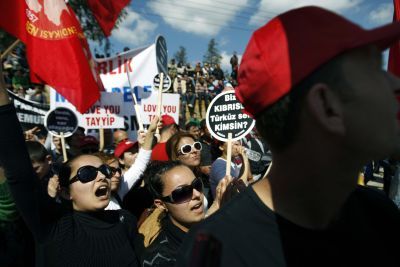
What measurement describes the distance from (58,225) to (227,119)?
1.66 metres

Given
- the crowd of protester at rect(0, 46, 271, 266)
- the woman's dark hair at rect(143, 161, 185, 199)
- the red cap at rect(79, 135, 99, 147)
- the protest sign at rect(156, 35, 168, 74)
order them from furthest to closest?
the protest sign at rect(156, 35, 168, 74) < the red cap at rect(79, 135, 99, 147) < the woman's dark hair at rect(143, 161, 185, 199) < the crowd of protester at rect(0, 46, 271, 266)

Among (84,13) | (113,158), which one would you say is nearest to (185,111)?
(84,13)

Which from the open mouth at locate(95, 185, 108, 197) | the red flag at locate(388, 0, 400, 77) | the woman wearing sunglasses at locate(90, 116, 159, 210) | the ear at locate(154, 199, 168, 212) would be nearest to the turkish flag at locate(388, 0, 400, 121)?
the red flag at locate(388, 0, 400, 77)

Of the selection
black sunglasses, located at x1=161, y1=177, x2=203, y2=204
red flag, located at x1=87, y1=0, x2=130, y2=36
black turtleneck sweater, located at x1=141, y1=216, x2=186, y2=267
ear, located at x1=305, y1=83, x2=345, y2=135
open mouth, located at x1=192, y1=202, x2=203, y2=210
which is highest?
red flag, located at x1=87, y1=0, x2=130, y2=36

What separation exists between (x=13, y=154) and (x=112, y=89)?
5323mm

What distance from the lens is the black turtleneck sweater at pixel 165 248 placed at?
1.85m

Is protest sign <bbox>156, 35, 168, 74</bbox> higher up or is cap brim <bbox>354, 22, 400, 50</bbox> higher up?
protest sign <bbox>156, 35, 168, 74</bbox>

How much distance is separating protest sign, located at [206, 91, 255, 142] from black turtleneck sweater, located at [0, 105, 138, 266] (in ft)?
3.76

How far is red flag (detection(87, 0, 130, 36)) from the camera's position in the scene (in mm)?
5578

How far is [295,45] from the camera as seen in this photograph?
0.87 m

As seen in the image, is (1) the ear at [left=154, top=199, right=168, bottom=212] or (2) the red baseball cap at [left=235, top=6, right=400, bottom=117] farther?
(1) the ear at [left=154, top=199, right=168, bottom=212]

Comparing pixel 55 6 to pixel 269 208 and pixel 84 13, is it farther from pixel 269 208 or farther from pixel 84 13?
pixel 84 13

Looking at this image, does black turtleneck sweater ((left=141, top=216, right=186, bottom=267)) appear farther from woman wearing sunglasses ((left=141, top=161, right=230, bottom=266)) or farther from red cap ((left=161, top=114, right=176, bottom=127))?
red cap ((left=161, top=114, right=176, bottom=127))

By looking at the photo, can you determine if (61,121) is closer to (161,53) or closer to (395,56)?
(161,53)
